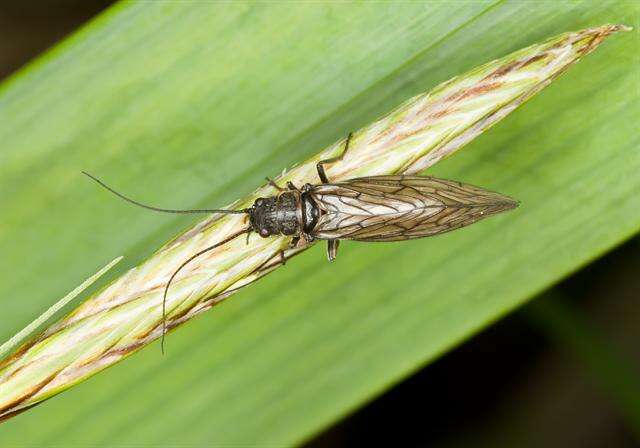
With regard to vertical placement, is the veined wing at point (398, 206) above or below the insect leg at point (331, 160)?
below

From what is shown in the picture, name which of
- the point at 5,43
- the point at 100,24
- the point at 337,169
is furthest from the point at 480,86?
the point at 5,43

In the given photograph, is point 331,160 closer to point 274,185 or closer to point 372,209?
point 274,185

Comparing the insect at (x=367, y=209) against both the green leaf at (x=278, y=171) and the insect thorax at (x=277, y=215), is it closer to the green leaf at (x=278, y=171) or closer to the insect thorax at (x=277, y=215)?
the insect thorax at (x=277, y=215)

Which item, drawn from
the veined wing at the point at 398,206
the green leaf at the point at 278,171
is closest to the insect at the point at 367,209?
the veined wing at the point at 398,206

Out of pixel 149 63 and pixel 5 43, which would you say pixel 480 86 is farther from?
pixel 5 43

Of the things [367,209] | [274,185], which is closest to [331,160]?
[274,185]

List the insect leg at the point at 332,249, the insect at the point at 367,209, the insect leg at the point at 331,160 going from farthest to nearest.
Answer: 1. the insect leg at the point at 332,249
2. the insect at the point at 367,209
3. the insect leg at the point at 331,160

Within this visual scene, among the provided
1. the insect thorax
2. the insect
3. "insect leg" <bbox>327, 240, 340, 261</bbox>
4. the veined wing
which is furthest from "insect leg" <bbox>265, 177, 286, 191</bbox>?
"insect leg" <bbox>327, 240, 340, 261</bbox>
